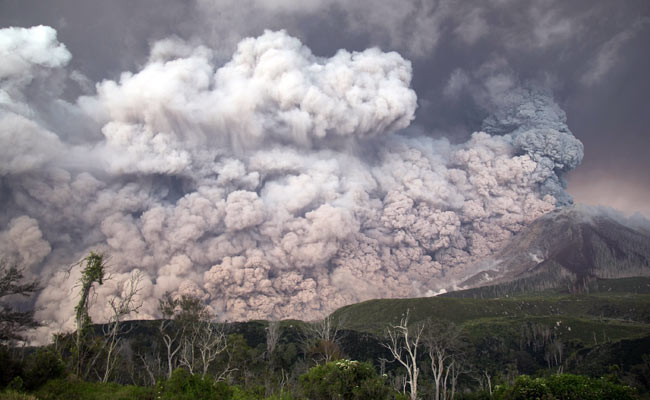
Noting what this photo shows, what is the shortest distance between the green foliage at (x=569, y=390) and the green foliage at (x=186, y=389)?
56.2ft

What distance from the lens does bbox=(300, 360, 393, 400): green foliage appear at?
74.9 feet

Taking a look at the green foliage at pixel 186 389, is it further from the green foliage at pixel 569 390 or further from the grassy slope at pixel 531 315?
the grassy slope at pixel 531 315

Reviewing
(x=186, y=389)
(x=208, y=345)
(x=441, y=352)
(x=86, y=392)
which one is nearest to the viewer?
(x=86, y=392)

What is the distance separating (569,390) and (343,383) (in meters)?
12.7

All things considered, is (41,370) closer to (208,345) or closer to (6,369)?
(6,369)

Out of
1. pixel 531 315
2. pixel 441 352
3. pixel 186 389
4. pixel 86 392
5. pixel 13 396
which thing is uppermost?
pixel 13 396

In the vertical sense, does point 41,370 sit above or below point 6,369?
below

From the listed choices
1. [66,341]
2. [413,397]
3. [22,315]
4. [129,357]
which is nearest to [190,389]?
[22,315]

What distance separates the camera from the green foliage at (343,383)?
22.8m

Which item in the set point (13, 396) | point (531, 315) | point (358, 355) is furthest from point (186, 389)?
point (531, 315)

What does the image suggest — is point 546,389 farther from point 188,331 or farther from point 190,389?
point 188,331

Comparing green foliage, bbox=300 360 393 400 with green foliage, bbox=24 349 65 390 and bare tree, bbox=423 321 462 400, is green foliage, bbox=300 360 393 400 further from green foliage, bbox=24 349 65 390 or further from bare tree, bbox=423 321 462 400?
bare tree, bbox=423 321 462 400

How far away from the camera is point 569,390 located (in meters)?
22.2

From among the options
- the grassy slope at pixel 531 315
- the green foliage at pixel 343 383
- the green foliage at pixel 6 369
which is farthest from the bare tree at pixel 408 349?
the grassy slope at pixel 531 315
